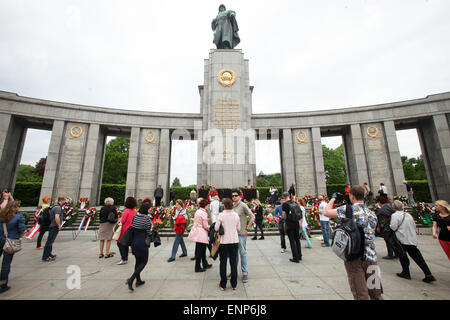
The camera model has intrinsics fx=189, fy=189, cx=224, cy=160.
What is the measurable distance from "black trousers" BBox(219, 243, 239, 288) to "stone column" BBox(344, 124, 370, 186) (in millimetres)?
19769

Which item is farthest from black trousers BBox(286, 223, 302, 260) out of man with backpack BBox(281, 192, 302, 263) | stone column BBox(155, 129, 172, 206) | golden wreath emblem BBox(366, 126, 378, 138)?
golden wreath emblem BBox(366, 126, 378, 138)

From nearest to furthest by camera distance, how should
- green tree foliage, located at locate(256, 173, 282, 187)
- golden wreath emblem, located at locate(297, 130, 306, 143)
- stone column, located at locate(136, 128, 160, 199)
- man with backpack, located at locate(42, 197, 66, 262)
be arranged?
man with backpack, located at locate(42, 197, 66, 262) → stone column, located at locate(136, 128, 160, 199) → golden wreath emblem, located at locate(297, 130, 306, 143) → green tree foliage, located at locate(256, 173, 282, 187)

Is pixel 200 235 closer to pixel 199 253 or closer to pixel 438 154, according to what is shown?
pixel 199 253

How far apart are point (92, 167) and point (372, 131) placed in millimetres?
29347

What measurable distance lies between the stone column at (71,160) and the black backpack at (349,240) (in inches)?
871

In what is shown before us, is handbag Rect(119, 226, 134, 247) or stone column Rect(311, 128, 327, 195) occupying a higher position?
stone column Rect(311, 128, 327, 195)

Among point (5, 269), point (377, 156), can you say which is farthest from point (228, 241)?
point (377, 156)

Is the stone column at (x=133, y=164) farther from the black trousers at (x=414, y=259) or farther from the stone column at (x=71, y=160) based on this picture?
the black trousers at (x=414, y=259)

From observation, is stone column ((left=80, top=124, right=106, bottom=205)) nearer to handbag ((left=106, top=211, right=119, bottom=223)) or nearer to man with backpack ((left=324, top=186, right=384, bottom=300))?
handbag ((left=106, top=211, right=119, bottom=223))

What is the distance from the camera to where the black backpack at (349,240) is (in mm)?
2781

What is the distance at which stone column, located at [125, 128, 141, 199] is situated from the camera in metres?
19.3

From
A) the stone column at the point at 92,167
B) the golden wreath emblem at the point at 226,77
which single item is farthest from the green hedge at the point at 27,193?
the golden wreath emblem at the point at 226,77
